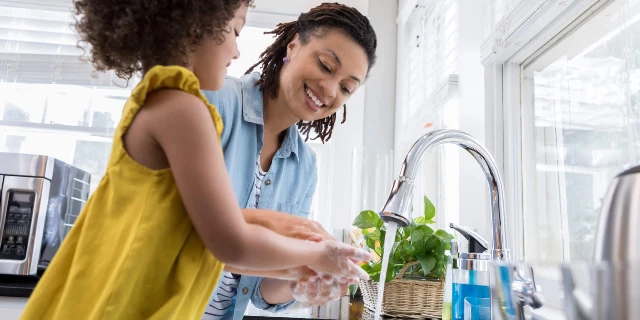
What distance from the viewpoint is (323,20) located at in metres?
1.27

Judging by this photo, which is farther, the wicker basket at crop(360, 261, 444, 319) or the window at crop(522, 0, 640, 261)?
the wicker basket at crop(360, 261, 444, 319)

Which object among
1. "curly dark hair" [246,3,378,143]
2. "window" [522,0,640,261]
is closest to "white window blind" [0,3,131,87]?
"curly dark hair" [246,3,378,143]

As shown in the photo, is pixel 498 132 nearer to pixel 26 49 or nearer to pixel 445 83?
pixel 445 83

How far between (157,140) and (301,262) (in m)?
0.21

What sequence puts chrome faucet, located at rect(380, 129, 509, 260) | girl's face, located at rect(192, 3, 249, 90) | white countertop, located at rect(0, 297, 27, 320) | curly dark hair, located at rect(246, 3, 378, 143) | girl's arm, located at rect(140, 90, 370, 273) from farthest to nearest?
white countertop, located at rect(0, 297, 27, 320) → curly dark hair, located at rect(246, 3, 378, 143) → chrome faucet, located at rect(380, 129, 509, 260) → girl's face, located at rect(192, 3, 249, 90) → girl's arm, located at rect(140, 90, 370, 273)

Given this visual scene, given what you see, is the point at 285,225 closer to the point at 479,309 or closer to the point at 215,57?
the point at 215,57

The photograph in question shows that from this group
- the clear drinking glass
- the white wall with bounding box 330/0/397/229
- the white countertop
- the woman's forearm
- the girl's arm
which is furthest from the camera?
the white wall with bounding box 330/0/397/229

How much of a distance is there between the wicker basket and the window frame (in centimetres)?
22

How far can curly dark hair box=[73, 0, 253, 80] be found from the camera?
0.60m

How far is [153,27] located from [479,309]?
706 mm

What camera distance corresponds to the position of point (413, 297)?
4.22 feet

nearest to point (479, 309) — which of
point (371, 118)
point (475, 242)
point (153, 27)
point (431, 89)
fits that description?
point (475, 242)

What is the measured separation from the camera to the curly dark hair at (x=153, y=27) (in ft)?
1.98

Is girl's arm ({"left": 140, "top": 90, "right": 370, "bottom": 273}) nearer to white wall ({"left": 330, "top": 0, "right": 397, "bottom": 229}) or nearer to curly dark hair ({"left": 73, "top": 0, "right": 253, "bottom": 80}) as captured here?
curly dark hair ({"left": 73, "top": 0, "right": 253, "bottom": 80})
